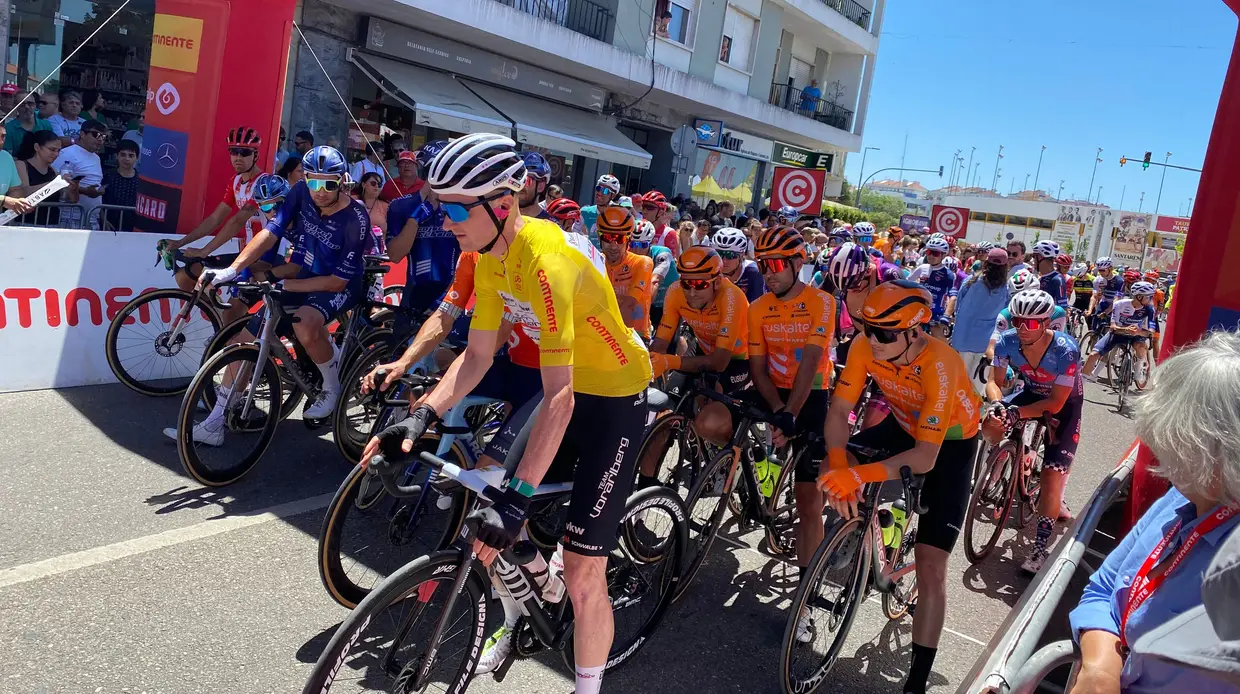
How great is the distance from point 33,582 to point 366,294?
317cm

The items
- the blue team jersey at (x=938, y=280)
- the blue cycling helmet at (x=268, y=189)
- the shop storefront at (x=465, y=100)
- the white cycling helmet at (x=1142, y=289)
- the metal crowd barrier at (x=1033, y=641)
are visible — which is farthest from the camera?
the shop storefront at (x=465, y=100)

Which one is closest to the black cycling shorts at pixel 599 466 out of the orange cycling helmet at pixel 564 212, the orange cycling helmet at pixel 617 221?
the orange cycling helmet at pixel 617 221

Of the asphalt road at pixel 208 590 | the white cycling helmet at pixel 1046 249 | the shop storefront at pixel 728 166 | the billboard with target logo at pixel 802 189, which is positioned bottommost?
the asphalt road at pixel 208 590

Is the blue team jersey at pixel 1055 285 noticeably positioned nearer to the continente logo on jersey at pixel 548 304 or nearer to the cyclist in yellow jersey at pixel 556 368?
the cyclist in yellow jersey at pixel 556 368

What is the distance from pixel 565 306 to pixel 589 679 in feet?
4.70

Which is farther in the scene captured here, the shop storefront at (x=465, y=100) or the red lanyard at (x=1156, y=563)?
the shop storefront at (x=465, y=100)

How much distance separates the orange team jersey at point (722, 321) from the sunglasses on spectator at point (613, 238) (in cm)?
101

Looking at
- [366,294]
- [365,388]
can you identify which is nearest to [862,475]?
[365,388]

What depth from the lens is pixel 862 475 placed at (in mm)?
3828

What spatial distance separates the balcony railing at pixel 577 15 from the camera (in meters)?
19.8

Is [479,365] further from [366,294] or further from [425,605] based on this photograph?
[366,294]

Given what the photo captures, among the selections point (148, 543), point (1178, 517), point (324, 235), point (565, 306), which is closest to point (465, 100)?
point (324, 235)

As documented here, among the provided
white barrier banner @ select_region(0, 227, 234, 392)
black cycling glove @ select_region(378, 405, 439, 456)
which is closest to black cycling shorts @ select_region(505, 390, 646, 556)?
black cycling glove @ select_region(378, 405, 439, 456)

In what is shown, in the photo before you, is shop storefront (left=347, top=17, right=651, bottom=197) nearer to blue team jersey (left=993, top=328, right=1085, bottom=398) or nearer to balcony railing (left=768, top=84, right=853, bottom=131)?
balcony railing (left=768, top=84, right=853, bottom=131)
